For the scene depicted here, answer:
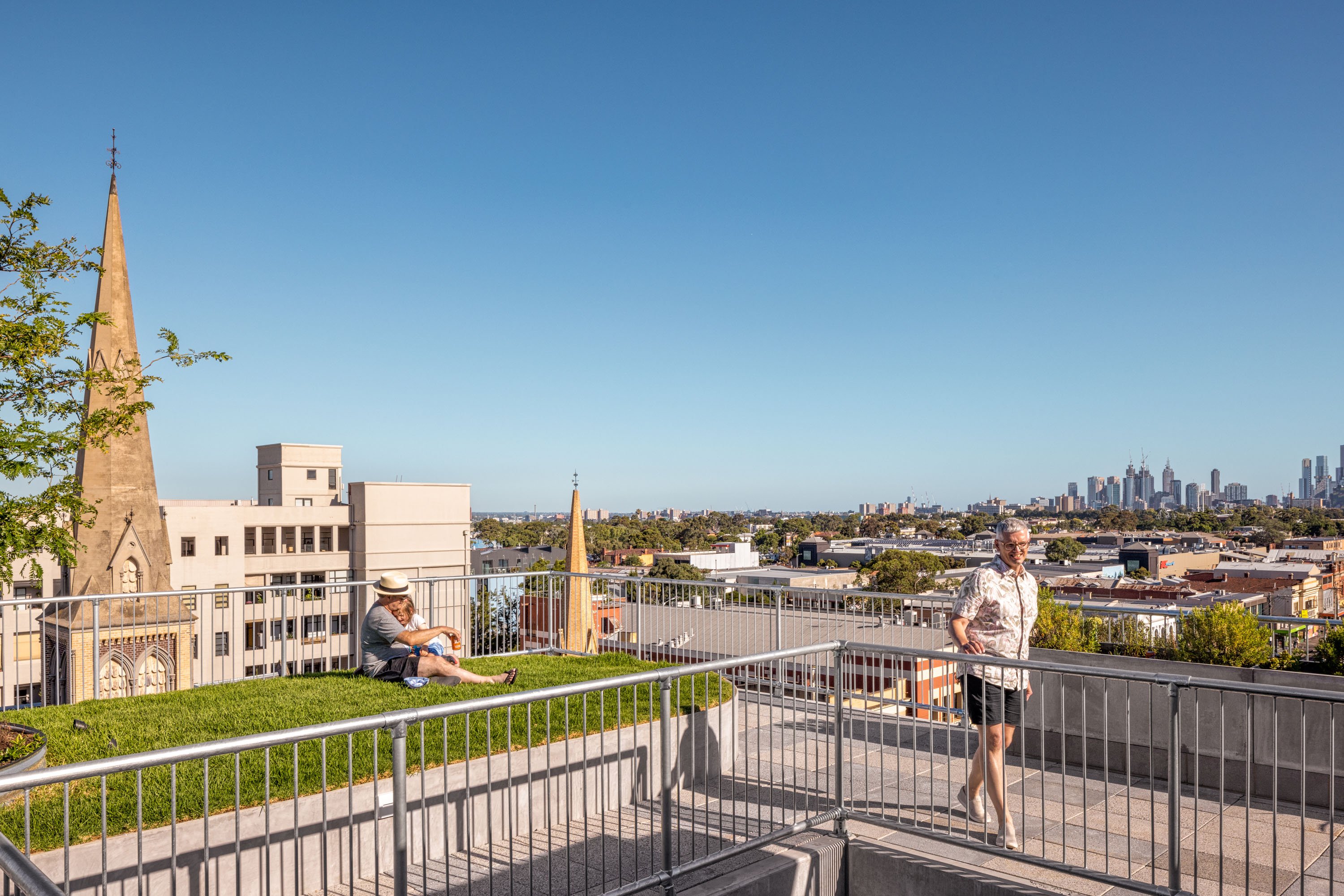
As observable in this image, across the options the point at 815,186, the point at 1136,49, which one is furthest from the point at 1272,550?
the point at 1136,49

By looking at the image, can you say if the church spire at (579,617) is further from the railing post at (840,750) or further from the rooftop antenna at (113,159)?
the rooftop antenna at (113,159)

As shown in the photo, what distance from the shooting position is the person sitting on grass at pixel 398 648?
7855 mm

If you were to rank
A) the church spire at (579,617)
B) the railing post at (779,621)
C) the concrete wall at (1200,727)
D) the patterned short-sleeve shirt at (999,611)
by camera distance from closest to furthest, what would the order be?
1. the patterned short-sleeve shirt at (999,611)
2. the concrete wall at (1200,727)
3. the railing post at (779,621)
4. the church spire at (579,617)

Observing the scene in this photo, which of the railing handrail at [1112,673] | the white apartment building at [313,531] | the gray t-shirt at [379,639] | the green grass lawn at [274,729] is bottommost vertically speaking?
the white apartment building at [313,531]

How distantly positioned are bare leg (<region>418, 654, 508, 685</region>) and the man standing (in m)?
4.28

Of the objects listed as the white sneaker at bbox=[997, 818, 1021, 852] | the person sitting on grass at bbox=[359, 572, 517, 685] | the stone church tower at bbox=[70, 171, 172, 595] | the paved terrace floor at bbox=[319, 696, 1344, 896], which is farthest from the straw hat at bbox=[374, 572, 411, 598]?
the stone church tower at bbox=[70, 171, 172, 595]

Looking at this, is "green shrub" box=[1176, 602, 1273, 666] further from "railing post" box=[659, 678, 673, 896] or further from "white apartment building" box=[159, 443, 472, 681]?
"white apartment building" box=[159, 443, 472, 681]

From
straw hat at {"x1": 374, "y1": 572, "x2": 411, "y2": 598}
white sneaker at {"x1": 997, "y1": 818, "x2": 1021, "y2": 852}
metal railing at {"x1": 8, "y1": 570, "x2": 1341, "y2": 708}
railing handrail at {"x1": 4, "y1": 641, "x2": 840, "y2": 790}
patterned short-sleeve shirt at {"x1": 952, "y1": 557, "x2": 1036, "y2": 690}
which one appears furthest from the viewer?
metal railing at {"x1": 8, "y1": 570, "x2": 1341, "y2": 708}

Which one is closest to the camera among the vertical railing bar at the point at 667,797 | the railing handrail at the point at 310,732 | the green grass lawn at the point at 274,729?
the railing handrail at the point at 310,732

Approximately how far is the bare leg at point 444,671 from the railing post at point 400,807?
4.09 m

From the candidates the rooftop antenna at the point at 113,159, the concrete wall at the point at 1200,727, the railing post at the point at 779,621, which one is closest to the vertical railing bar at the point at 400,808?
the concrete wall at the point at 1200,727

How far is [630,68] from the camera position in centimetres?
3041

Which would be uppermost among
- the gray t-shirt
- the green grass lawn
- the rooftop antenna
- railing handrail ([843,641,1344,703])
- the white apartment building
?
the rooftop antenna

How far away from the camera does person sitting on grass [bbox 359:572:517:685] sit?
7855 mm
